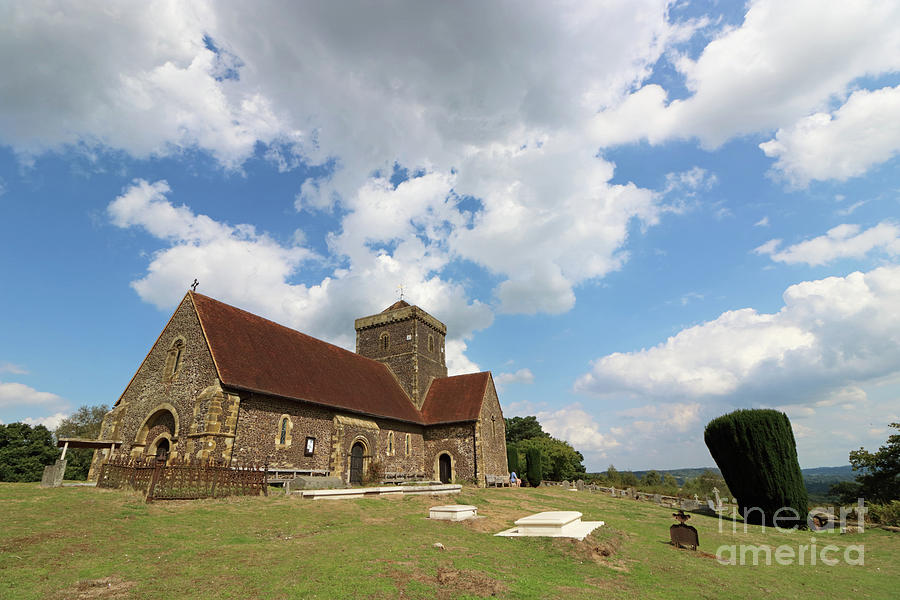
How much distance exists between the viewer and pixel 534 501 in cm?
2294

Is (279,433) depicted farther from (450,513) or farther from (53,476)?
(450,513)

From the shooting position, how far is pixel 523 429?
68.4 metres

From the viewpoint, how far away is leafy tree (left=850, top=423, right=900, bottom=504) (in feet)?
104

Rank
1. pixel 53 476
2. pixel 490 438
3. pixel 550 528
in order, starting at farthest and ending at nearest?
pixel 490 438 < pixel 53 476 < pixel 550 528

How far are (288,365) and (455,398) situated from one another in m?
14.9

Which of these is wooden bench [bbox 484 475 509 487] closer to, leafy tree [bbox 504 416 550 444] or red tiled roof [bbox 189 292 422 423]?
red tiled roof [bbox 189 292 422 423]

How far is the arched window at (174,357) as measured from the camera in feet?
69.5

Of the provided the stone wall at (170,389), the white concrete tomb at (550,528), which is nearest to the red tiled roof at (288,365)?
the stone wall at (170,389)

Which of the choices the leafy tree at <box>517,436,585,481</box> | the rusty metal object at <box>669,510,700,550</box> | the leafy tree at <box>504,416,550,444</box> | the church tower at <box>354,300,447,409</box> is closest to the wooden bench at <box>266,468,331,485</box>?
the church tower at <box>354,300,447,409</box>

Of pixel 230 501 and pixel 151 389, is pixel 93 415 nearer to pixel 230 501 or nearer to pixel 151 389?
pixel 151 389

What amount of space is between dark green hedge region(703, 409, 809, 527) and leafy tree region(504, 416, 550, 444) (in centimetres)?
4536

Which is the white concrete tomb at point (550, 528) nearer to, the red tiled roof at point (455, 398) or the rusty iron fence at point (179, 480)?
the rusty iron fence at point (179, 480)

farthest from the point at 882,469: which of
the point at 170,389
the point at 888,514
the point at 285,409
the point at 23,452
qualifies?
the point at 23,452

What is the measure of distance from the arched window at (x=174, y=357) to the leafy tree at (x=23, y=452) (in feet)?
53.5
